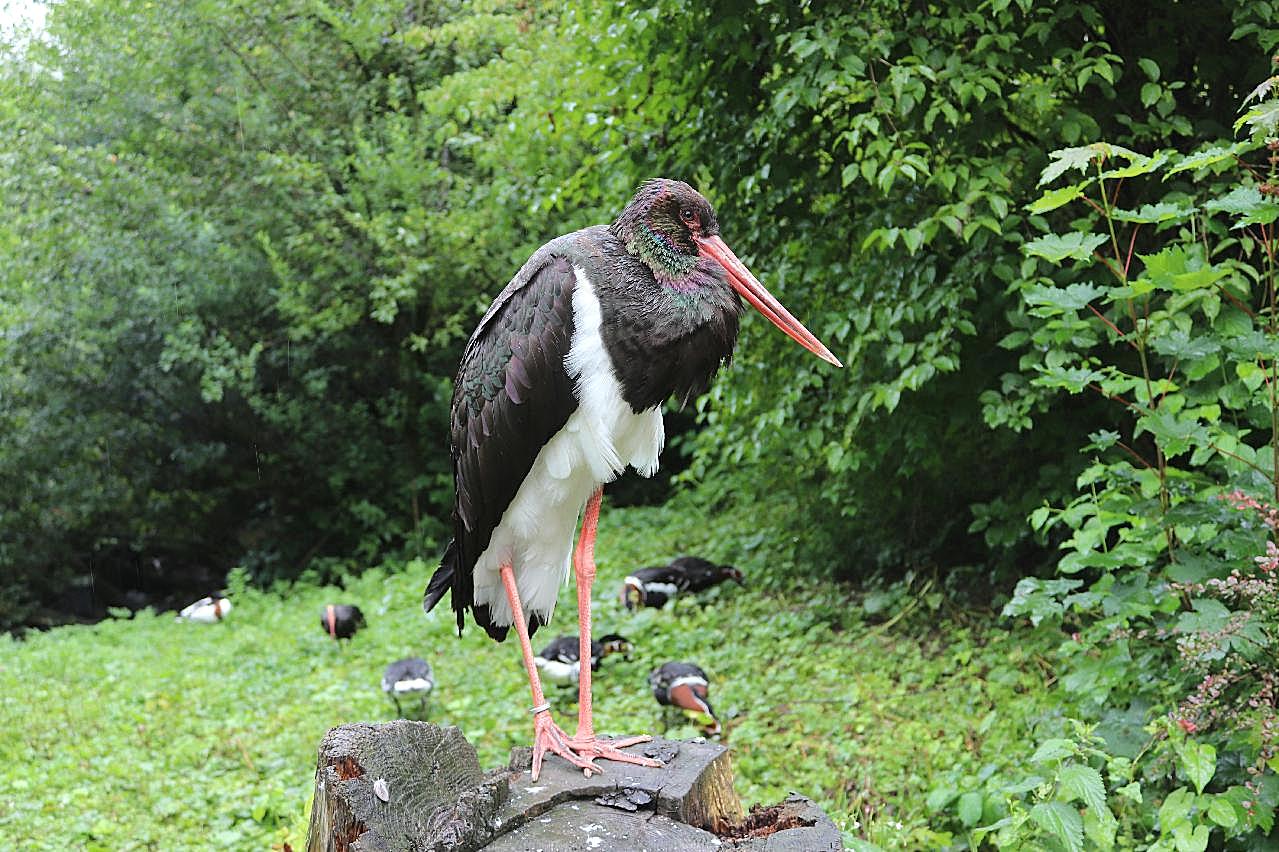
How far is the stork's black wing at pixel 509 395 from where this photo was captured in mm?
2463

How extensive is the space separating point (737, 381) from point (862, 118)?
1868 mm

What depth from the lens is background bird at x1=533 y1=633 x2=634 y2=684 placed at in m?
5.01

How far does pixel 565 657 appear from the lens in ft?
16.6

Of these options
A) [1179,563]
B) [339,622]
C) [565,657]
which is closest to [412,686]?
[565,657]

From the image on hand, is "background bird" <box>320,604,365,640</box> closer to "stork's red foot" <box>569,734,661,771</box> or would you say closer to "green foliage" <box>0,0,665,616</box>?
"green foliage" <box>0,0,665,616</box>

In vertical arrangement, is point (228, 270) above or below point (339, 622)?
above

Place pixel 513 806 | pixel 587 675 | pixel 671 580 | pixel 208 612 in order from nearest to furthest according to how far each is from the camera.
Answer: pixel 513 806, pixel 587 675, pixel 671 580, pixel 208 612

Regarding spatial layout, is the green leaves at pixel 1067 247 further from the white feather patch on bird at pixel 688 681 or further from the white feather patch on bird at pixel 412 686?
the white feather patch on bird at pixel 412 686

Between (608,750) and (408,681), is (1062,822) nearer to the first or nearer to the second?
(608,750)

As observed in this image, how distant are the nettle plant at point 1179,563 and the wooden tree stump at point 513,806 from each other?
0.80 metres

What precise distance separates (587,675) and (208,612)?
19.5 feet

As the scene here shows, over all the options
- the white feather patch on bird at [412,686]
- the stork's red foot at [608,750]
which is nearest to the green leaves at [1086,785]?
the stork's red foot at [608,750]

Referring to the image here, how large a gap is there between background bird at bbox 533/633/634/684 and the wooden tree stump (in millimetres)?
2538

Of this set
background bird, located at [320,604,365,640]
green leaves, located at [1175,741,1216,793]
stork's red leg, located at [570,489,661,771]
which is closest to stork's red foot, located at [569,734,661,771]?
stork's red leg, located at [570,489,661,771]
